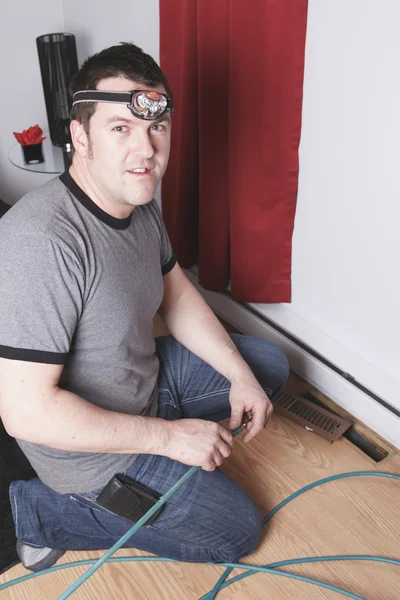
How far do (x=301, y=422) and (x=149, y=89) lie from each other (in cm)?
108

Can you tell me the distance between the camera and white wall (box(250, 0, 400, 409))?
1504 millimetres

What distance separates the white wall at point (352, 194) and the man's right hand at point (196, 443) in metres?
0.63

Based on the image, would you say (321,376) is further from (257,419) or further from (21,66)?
(21,66)

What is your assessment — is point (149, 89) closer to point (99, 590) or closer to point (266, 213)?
point (266, 213)

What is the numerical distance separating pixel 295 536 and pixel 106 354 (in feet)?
2.30

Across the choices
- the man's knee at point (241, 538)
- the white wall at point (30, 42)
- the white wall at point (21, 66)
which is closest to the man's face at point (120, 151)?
the man's knee at point (241, 538)

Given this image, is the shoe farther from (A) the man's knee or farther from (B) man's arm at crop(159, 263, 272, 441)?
(B) man's arm at crop(159, 263, 272, 441)

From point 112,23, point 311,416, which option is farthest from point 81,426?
point 112,23

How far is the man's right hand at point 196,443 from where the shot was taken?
1.33 meters

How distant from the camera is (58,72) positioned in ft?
7.68

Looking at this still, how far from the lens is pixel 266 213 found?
1897 mm

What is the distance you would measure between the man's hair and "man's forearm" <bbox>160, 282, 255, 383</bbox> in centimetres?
57

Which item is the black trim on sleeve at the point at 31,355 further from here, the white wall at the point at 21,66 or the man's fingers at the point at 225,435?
the white wall at the point at 21,66

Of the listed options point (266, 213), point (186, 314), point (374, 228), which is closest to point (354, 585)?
point (186, 314)
